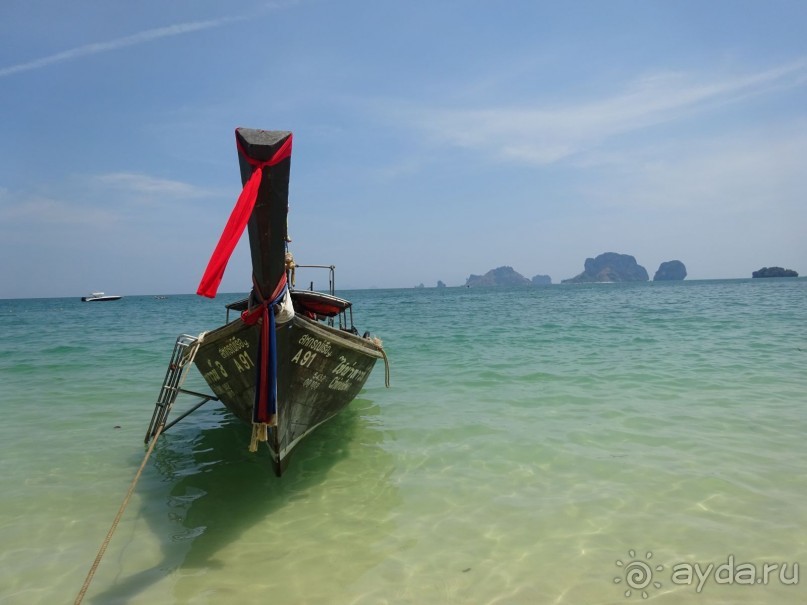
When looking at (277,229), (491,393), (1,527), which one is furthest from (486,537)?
(491,393)

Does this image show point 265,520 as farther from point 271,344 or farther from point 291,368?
point 271,344

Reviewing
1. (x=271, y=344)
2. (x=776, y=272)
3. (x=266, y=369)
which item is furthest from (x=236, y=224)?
(x=776, y=272)

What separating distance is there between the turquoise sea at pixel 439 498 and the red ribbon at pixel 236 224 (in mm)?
2391

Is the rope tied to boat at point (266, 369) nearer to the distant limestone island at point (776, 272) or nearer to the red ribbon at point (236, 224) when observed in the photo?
the red ribbon at point (236, 224)

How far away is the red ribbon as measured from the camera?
3961 millimetres

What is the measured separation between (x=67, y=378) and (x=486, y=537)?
12.3m

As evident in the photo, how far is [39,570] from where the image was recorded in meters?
4.39

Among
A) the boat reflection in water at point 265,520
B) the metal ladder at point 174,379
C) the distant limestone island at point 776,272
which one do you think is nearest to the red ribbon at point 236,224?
the metal ladder at point 174,379

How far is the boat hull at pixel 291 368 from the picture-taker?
568cm

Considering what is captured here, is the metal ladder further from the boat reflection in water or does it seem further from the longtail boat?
the boat reflection in water

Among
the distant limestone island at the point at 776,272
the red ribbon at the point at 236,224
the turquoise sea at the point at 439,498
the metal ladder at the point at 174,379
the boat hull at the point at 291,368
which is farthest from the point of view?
the distant limestone island at the point at 776,272

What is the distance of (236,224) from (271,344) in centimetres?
153

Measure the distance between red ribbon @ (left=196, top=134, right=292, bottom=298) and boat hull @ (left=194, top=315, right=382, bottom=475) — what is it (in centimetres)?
146

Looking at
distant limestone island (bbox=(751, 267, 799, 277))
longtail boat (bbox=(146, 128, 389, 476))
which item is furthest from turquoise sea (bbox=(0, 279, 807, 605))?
distant limestone island (bbox=(751, 267, 799, 277))
